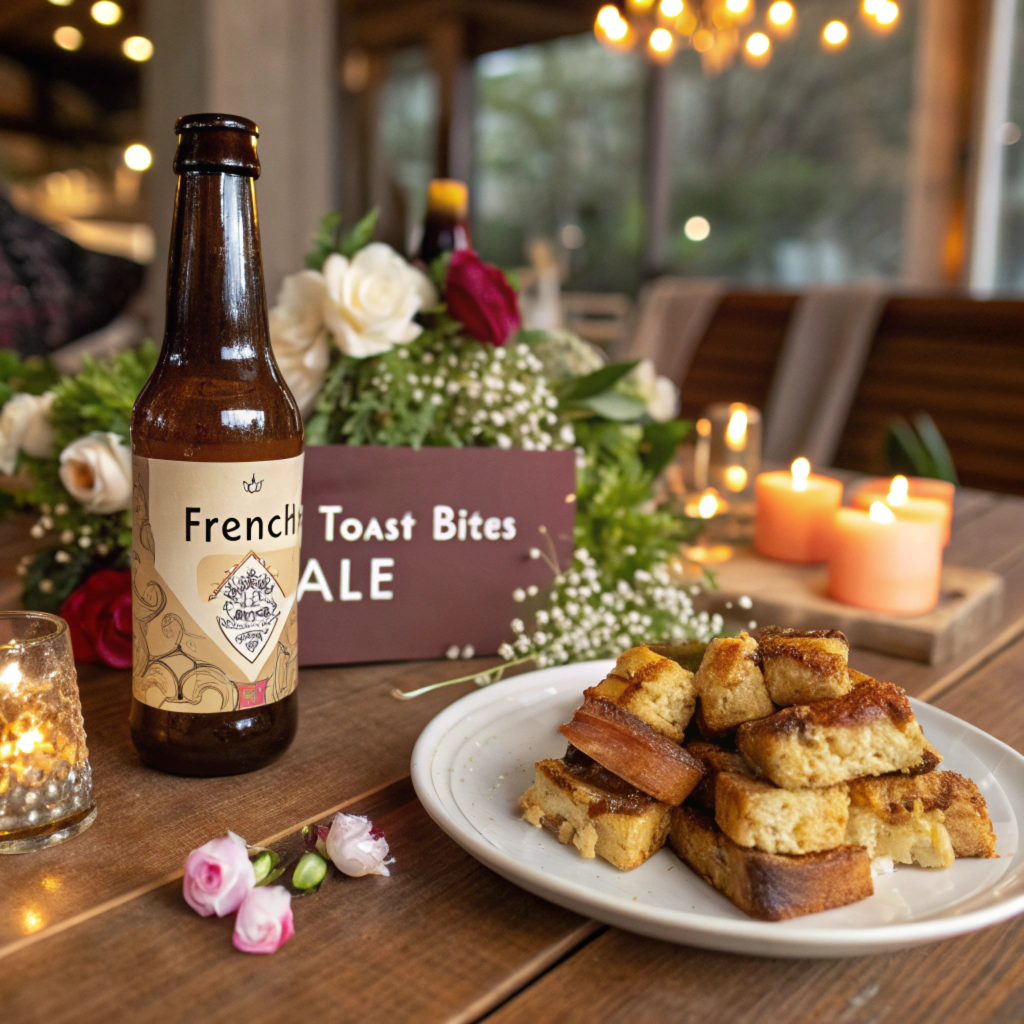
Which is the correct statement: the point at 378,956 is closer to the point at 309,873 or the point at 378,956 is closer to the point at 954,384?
the point at 309,873

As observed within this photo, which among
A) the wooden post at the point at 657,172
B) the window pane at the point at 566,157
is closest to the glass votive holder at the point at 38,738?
the wooden post at the point at 657,172

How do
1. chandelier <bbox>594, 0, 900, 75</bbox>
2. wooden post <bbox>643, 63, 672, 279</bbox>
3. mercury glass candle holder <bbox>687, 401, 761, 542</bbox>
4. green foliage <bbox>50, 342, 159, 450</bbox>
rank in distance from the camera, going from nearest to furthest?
green foliage <bbox>50, 342, 159, 450</bbox> → mercury glass candle holder <bbox>687, 401, 761, 542</bbox> → chandelier <bbox>594, 0, 900, 75</bbox> → wooden post <bbox>643, 63, 672, 279</bbox>

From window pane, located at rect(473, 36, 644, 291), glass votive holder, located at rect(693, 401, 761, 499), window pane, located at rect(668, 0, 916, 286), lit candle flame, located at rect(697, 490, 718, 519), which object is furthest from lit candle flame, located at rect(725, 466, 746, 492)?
window pane, located at rect(473, 36, 644, 291)

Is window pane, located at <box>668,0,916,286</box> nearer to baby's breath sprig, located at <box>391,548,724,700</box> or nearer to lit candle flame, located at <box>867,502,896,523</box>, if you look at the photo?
lit candle flame, located at <box>867,502,896,523</box>

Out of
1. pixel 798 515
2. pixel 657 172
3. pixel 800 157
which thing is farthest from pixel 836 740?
pixel 657 172

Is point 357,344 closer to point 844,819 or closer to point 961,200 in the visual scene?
point 844,819
